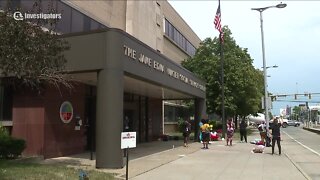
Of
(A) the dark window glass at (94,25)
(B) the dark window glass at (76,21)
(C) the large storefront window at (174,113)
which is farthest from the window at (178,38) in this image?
(B) the dark window glass at (76,21)

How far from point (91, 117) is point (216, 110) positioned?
24.1m

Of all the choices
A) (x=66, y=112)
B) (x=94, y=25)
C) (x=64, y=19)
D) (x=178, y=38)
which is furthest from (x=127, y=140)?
(x=178, y=38)

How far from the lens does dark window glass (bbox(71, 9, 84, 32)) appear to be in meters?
24.7

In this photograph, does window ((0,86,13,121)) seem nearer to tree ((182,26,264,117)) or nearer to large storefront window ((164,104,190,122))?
tree ((182,26,264,117))

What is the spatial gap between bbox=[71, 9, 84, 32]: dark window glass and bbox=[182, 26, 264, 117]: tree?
67.1 ft

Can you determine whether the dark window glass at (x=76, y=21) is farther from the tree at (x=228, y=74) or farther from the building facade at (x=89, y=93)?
the tree at (x=228, y=74)

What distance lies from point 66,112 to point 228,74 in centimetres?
2690

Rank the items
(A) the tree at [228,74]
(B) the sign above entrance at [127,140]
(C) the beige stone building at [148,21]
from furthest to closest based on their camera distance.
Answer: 1. (A) the tree at [228,74]
2. (C) the beige stone building at [148,21]
3. (B) the sign above entrance at [127,140]

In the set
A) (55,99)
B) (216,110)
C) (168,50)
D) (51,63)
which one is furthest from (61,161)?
(168,50)

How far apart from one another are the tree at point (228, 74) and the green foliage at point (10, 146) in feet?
97.0

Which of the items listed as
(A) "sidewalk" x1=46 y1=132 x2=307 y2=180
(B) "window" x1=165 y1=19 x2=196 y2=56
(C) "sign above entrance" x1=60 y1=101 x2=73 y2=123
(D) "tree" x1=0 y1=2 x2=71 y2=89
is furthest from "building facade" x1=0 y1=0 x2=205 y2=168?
(B) "window" x1=165 y1=19 x2=196 y2=56

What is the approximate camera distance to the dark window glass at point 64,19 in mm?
22716

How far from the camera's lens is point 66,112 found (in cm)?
1905

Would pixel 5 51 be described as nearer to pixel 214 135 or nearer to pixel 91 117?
pixel 91 117
